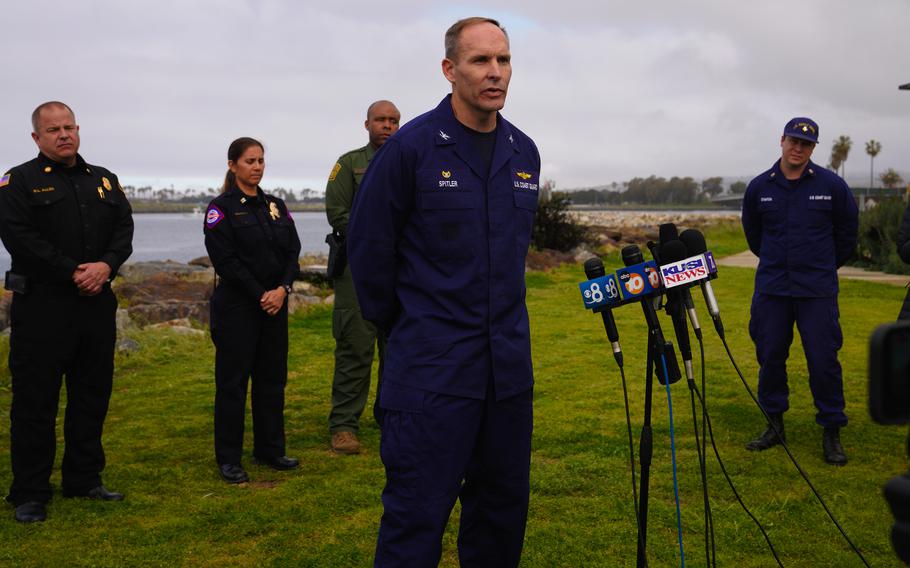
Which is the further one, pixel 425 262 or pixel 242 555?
pixel 242 555

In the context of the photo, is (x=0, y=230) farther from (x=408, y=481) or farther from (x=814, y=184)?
(x=814, y=184)

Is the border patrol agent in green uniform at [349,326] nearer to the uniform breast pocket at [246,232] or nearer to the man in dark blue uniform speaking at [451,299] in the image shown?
the uniform breast pocket at [246,232]

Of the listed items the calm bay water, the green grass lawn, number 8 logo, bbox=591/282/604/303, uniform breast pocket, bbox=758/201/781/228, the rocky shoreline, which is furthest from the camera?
the calm bay water

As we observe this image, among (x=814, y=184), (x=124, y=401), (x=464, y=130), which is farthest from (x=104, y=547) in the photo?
(x=814, y=184)

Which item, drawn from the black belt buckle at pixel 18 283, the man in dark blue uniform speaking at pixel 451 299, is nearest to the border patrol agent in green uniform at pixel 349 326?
the black belt buckle at pixel 18 283

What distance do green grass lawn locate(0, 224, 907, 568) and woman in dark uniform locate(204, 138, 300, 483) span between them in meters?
0.36

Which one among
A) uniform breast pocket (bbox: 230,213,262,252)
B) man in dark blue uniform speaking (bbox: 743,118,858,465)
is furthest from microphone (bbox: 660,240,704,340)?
uniform breast pocket (bbox: 230,213,262,252)

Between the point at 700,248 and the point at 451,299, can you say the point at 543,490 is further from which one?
the point at 451,299

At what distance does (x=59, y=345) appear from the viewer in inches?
200

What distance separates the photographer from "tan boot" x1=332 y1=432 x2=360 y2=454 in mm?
6277

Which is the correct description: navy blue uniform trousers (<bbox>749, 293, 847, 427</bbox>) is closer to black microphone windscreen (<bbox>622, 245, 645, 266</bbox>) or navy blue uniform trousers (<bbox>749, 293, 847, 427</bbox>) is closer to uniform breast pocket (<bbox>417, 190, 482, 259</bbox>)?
black microphone windscreen (<bbox>622, 245, 645, 266</bbox>)

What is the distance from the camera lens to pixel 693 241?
3.40 meters

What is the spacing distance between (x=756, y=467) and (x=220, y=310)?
12.1ft

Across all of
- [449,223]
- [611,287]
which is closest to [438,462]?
[449,223]
